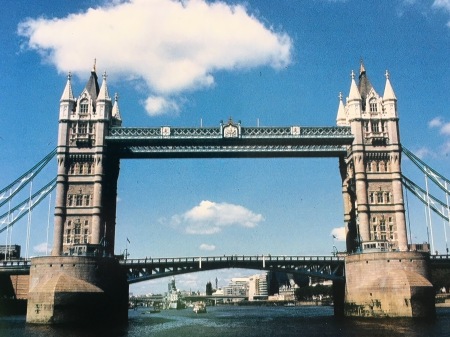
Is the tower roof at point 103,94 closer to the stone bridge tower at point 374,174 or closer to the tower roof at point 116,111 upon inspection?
the tower roof at point 116,111

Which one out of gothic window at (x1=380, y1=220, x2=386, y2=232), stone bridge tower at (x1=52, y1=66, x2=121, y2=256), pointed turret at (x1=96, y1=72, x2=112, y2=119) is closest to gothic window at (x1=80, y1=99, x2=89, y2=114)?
stone bridge tower at (x1=52, y1=66, x2=121, y2=256)

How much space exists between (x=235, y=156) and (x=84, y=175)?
88.6 ft

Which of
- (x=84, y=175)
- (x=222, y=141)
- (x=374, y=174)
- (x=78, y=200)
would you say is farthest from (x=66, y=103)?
(x=374, y=174)

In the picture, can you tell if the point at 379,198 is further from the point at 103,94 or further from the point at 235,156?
the point at 103,94

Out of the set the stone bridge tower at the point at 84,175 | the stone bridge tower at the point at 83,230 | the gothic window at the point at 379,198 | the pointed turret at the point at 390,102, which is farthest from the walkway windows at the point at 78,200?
the pointed turret at the point at 390,102

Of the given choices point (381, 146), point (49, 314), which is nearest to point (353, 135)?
point (381, 146)

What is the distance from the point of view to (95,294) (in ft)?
251

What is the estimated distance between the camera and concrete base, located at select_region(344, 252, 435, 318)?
75.2m

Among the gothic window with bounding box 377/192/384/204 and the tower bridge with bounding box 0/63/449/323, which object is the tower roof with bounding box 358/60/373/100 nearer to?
the tower bridge with bounding box 0/63/449/323

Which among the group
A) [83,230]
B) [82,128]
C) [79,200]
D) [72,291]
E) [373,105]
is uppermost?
[373,105]

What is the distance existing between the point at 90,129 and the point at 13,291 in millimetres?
53781

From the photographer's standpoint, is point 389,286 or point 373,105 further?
point 373,105

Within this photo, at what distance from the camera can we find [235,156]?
97.6 m

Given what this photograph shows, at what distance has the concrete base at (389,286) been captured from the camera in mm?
75250
